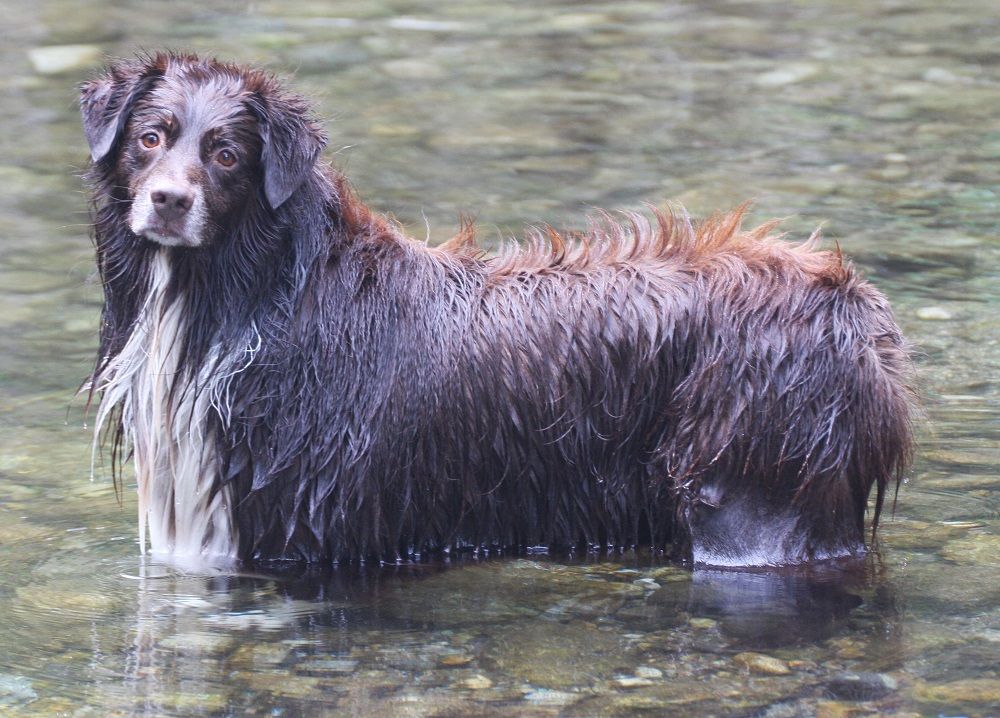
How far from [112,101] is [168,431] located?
1239 mm

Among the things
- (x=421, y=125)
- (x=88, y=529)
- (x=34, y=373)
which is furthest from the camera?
(x=421, y=125)

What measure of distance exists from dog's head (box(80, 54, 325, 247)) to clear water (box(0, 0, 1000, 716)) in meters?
1.43

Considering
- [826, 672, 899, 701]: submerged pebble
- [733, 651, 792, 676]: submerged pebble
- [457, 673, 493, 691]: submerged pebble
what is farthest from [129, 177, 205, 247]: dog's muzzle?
[826, 672, 899, 701]: submerged pebble

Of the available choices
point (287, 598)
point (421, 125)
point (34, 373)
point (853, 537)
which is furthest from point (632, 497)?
point (421, 125)

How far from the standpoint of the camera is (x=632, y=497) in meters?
6.19

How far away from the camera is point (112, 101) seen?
19.0ft

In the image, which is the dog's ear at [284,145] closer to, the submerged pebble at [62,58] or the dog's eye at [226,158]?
the dog's eye at [226,158]

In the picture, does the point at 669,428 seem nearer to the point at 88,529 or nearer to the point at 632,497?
the point at 632,497

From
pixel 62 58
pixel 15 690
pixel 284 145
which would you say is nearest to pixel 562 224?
pixel 284 145

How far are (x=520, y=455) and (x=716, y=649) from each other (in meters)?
1.14

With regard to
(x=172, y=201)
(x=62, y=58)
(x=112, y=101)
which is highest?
(x=62, y=58)

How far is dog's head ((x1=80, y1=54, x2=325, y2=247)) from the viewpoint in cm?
550

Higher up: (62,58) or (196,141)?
(62,58)

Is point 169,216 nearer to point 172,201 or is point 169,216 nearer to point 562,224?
point 172,201
